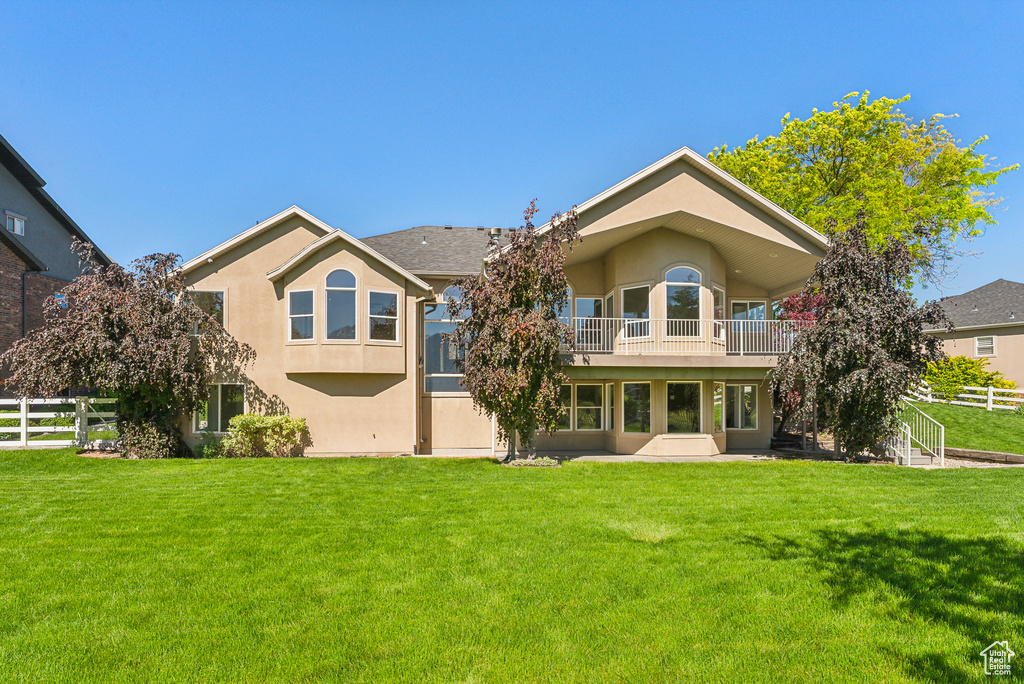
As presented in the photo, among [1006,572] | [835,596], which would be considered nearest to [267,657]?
[835,596]

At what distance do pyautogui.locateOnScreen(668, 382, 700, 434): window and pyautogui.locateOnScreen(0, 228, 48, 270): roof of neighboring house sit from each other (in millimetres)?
22462

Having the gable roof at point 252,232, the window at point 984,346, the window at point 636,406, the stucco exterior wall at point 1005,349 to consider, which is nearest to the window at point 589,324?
the window at point 636,406

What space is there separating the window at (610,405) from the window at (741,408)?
3916 mm

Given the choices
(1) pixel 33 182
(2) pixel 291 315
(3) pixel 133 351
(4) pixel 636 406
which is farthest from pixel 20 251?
(4) pixel 636 406

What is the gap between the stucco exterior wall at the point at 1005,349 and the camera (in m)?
27.2

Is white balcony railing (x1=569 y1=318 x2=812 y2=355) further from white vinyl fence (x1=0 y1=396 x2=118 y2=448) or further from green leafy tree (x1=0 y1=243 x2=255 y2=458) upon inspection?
white vinyl fence (x1=0 y1=396 x2=118 y2=448)

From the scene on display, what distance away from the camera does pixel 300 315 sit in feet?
52.3

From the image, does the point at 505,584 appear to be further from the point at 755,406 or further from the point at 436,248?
the point at 755,406

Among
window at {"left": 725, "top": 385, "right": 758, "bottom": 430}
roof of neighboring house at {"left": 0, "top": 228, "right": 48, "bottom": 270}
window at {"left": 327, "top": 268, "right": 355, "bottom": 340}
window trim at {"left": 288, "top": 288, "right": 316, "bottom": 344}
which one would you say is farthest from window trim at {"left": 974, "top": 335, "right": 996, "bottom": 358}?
roof of neighboring house at {"left": 0, "top": 228, "right": 48, "bottom": 270}

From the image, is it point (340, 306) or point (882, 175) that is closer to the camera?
Answer: point (340, 306)

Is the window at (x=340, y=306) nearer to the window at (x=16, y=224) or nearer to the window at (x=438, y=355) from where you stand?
the window at (x=438, y=355)

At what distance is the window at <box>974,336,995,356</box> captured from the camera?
28.5 metres

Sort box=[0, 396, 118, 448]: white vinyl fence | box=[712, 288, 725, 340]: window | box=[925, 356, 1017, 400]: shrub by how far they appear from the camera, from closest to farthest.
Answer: box=[0, 396, 118, 448]: white vinyl fence < box=[712, 288, 725, 340]: window < box=[925, 356, 1017, 400]: shrub

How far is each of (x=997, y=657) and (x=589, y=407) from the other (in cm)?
1431
